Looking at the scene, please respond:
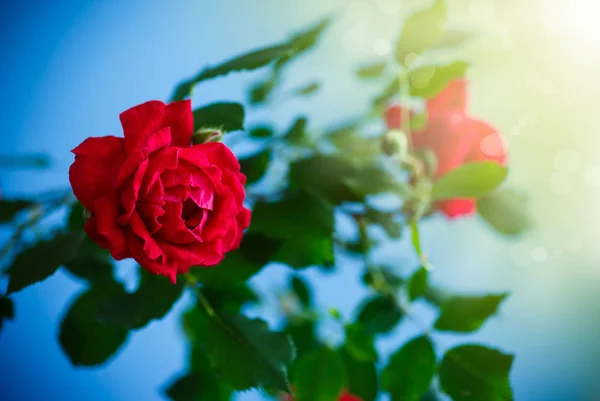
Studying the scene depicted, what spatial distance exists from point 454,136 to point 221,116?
16cm

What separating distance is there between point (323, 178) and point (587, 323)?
1.84 feet

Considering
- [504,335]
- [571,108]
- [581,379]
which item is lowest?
[581,379]

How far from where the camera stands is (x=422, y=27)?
A: 26 cm

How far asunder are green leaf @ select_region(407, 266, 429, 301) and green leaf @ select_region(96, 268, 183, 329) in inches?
5.3

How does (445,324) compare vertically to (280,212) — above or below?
below

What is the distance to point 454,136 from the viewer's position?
29cm

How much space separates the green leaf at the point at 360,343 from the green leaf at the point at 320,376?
0.01m

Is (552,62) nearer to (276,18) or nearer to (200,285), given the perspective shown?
(276,18)

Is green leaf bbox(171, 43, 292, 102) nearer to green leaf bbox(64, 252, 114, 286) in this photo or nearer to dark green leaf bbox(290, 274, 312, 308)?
green leaf bbox(64, 252, 114, 286)

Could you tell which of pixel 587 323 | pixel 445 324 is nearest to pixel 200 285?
pixel 445 324

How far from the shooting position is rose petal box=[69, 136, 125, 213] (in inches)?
5.7

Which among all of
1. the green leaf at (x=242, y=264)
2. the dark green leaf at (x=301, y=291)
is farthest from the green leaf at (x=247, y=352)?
the dark green leaf at (x=301, y=291)

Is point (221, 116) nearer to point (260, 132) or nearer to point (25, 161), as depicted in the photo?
point (260, 132)

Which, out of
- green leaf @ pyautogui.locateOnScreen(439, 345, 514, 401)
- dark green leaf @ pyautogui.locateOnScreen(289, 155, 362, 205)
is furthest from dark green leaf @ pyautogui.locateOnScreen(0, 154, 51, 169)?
green leaf @ pyautogui.locateOnScreen(439, 345, 514, 401)
